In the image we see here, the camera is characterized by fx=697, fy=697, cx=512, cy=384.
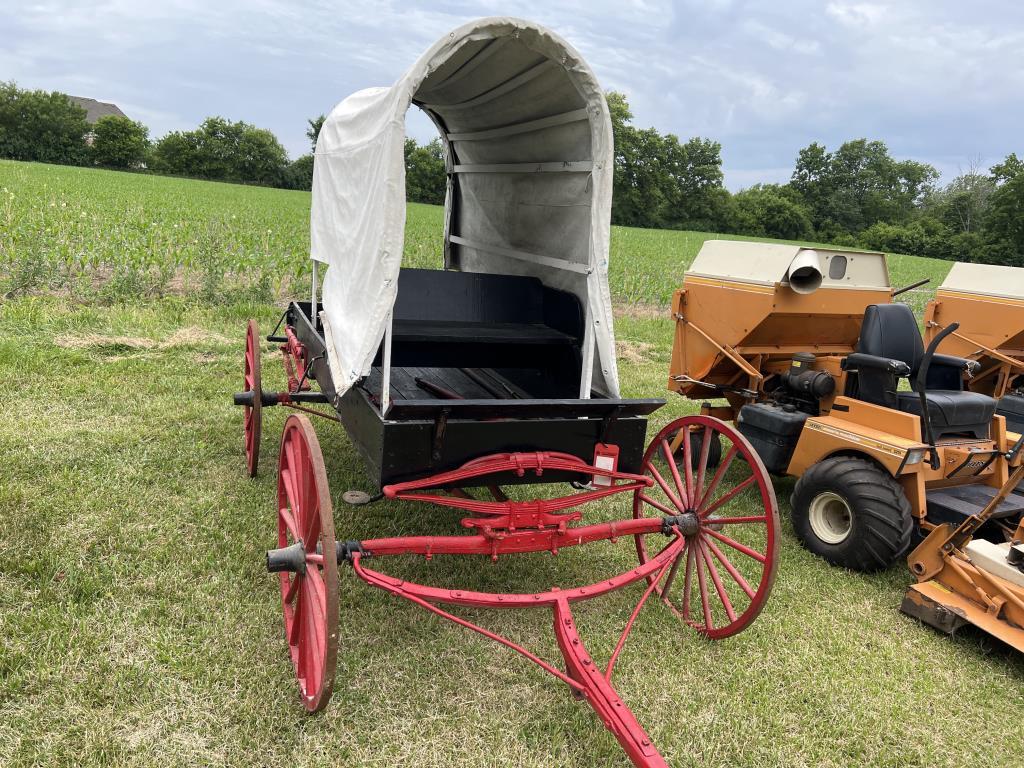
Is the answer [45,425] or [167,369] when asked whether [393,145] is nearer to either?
[45,425]

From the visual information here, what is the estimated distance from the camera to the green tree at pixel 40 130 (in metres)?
57.6

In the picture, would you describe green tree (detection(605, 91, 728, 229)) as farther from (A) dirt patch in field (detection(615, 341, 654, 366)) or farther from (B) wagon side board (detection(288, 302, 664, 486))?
(B) wagon side board (detection(288, 302, 664, 486))

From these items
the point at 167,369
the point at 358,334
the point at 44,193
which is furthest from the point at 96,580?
the point at 44,193

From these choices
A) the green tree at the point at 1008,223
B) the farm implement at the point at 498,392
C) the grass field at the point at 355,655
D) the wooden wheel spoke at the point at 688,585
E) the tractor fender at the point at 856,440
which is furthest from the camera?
the green tree at the point at 1008,223

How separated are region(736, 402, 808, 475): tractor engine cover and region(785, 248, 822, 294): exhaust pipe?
3.00 ft

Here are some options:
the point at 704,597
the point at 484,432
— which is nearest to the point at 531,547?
the point at 484,432

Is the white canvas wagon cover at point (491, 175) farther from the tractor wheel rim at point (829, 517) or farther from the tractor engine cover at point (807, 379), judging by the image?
the tractor engine cover at point (807, 379)

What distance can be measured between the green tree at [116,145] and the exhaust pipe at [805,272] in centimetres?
6937

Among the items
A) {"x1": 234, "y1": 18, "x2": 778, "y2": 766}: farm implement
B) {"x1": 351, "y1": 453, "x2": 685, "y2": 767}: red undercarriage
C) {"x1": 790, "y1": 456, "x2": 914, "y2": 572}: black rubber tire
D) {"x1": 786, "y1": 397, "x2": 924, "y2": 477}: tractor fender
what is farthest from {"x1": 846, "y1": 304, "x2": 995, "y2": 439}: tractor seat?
{"x1": 351, "y1": 453, "x2": 685, "y2": 767}: red undercarriage

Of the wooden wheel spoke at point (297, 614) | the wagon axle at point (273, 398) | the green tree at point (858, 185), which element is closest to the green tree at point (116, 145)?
the green tree at point (858, 185)

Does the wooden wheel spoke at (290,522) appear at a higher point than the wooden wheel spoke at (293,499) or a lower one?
lower

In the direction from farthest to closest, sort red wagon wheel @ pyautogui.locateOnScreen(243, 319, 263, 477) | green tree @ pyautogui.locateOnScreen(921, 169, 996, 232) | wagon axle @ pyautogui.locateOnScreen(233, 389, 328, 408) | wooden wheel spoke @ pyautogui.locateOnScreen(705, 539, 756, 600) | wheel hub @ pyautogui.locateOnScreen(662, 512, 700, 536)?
1. green tree @ pyautogui.locateOnScreen(921, 169, 996, 232)
2. wagon axle @ pyautogui.locateOnScreen(233, 389, 328, 408)
3. red wagon wheel @ pyautogui.locateOnScreen(243, 319, 263, 477)
4. wheel hub @ pyautogui.locateOnScreen(662, 512, 700, 536)
5. wooden wheel spoke @ pyautogui.locateOnScreen(705, 539, 756, 600)

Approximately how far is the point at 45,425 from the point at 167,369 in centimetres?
186

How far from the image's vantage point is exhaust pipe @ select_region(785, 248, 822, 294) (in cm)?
510
